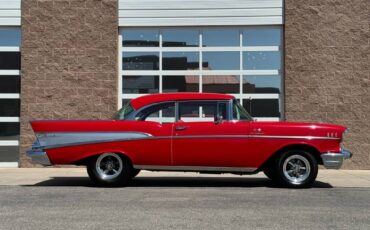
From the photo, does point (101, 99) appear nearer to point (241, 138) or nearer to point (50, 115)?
point (50, 115)

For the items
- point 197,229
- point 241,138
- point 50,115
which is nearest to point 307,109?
point 241,138

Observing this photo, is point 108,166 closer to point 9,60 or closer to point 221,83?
point 221,83

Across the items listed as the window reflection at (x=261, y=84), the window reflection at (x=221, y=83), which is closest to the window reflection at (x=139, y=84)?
the window reflection at (x=221, y=83)

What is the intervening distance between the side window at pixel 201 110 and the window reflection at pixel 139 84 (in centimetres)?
460

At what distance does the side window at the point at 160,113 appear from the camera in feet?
32.0

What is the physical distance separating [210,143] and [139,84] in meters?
5.25

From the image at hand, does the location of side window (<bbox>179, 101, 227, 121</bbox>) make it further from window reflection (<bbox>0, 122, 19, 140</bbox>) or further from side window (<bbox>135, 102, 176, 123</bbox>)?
window reflection (<bbox>0, 122, 19, 140</bbox>)

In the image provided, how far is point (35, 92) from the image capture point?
551 inches

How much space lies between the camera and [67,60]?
14.0 metres

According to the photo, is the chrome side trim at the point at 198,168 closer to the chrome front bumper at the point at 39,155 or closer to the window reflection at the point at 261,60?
the chrome front bumper at the point at 39,155

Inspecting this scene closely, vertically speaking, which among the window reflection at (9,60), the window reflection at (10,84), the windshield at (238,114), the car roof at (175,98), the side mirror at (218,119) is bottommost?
the side mirror at (218,119)

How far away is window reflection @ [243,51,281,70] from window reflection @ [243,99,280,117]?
860 millimetres

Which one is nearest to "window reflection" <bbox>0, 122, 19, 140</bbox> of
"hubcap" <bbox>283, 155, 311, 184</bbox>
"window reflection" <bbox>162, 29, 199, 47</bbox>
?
"window reflection" <bbox>162, 29, 199, 47</bbox>

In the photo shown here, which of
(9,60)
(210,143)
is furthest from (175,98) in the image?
(9,60)
